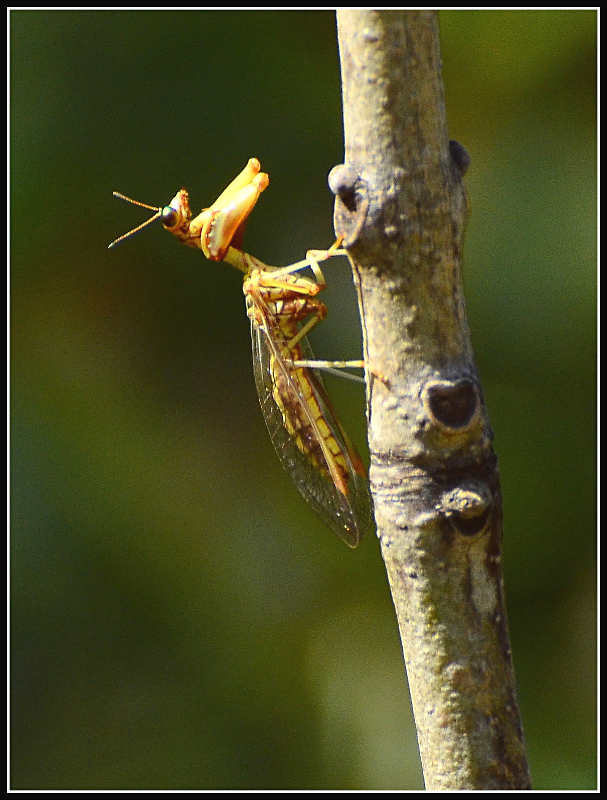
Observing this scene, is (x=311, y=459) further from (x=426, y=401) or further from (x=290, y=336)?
(x=426, y=401)

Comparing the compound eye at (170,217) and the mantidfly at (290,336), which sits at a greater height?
the compound eye at (170,217)

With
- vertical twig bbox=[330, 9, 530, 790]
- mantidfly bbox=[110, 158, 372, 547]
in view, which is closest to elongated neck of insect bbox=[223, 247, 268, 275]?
mantidfly bbox=[110, 158, 372, 547]

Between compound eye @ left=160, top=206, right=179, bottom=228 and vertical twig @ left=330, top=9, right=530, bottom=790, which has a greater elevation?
compound eye @ left=160, top=206, right=179, bottom=228

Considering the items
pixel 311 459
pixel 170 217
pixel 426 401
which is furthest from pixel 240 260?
pixel 426 401

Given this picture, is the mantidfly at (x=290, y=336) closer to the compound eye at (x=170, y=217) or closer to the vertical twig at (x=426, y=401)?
the compound eye at (x=170, y=217)

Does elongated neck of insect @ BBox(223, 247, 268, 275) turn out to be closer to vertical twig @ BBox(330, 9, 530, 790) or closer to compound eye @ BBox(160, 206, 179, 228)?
compound eye @ BBox(160, 206, 179, 228)

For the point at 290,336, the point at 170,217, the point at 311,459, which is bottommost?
the point at 311,459

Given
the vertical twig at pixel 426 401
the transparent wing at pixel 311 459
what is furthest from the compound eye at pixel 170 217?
the vertical twig at pixel 426 401
